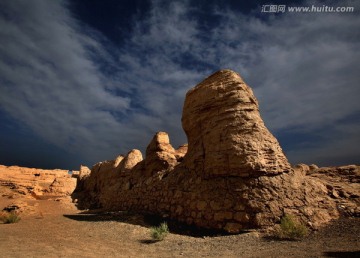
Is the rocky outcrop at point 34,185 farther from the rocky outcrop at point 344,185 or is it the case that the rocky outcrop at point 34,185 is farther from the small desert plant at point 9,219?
the rocky outcrop at point 344,185

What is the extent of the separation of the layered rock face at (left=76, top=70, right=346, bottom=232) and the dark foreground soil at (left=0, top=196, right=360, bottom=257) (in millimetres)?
678

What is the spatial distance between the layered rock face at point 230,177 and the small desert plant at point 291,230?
61cm

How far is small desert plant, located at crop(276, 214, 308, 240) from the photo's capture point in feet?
22.6

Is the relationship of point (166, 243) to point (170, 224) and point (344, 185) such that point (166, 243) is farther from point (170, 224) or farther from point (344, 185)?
point (344, 185)

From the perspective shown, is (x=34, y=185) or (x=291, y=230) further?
(x=34, y=185)

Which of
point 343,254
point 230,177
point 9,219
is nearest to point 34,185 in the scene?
point 9,219

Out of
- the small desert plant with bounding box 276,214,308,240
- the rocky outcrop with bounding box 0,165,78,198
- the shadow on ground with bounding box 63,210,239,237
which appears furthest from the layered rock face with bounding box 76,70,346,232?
the rocky outcrop with bounding box 0,165,78,198

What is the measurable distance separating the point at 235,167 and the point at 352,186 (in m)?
4.46

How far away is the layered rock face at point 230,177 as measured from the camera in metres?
8.05

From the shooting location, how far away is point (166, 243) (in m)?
7.69

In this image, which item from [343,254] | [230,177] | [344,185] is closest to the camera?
[343,254]

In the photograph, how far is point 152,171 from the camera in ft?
46.8

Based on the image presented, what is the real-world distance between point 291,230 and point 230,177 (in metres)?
2.66

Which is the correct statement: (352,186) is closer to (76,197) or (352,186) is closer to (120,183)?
(120,183)
